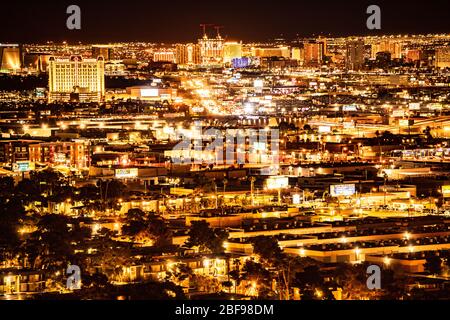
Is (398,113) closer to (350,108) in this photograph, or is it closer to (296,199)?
(350,108)

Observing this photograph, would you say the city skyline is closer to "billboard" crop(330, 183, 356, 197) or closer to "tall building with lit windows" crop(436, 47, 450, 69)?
"billboard" crop(330, 183, 356, 197)

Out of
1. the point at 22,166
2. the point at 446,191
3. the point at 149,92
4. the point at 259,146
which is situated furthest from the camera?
the point at 149,92

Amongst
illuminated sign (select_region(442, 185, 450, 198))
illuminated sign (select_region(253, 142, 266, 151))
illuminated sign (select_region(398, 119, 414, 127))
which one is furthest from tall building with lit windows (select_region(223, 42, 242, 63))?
illuminated sign (select_region(442, 185, 450, 198))

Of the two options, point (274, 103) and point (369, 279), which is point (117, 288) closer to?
point (369, 279)

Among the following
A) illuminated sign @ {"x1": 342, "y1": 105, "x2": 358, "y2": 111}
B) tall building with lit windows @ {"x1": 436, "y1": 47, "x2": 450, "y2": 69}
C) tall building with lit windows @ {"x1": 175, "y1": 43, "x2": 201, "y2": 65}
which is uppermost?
tall building with lit windows @ {"x1": 175, "y1": 43, "x2": 201, "y2": 65}

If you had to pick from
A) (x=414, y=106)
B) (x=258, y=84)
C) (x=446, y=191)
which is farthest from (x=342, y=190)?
(x=258, y=84)

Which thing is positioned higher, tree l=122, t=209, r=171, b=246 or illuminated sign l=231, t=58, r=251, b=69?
illuminated sign l=231, t=58, r=251, b=69

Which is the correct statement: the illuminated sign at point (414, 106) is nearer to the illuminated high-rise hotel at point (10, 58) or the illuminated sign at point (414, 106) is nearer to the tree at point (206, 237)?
the illuminated high-rise hotel at point (10, 58)
